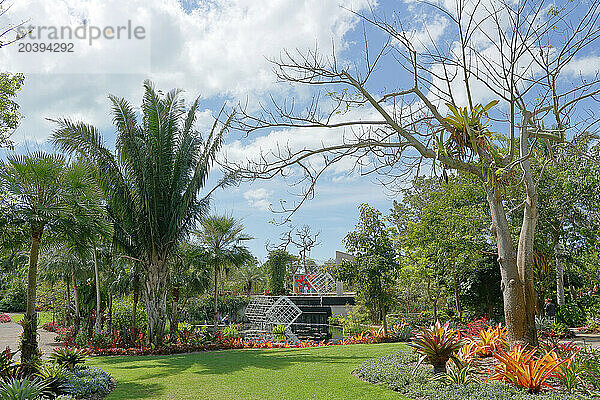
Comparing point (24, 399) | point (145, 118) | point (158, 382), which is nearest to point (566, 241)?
point (158, 382)

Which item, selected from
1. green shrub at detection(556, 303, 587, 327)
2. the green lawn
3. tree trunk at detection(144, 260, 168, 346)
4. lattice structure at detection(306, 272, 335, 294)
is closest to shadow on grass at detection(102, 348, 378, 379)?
the green lawn

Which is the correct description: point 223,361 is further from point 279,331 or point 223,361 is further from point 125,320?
point 279,331

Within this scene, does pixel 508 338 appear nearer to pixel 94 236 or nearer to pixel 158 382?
pixel 158 382

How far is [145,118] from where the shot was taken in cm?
1650

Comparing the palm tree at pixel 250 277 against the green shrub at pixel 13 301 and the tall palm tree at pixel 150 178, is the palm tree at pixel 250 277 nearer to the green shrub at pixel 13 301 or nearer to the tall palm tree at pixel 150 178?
the green shrub at pixel 13 301

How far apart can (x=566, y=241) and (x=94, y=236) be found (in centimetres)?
1624

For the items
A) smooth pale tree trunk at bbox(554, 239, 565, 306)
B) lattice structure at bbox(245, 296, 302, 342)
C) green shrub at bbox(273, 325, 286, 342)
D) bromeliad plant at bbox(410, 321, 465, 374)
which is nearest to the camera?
bromeliad plant at bbox(410, 321, 465, 374)

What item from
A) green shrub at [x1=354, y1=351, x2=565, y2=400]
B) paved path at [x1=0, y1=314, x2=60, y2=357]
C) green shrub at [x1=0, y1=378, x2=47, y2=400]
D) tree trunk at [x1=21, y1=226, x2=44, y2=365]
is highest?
tree trunk at [x1=21, y1=226, x2=44, y2=365]

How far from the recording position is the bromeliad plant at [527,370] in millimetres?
6625

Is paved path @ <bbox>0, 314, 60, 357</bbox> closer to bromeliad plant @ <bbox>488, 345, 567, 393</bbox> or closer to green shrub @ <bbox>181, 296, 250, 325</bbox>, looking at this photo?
green shrub @ <bbox>181, 296, 250, 325</bbox>

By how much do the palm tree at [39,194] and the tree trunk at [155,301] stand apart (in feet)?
20.7

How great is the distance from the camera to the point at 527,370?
22.0ft

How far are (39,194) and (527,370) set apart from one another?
1007 centimetres

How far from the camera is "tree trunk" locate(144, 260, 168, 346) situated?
15.8 meters
